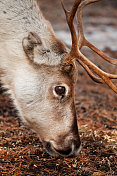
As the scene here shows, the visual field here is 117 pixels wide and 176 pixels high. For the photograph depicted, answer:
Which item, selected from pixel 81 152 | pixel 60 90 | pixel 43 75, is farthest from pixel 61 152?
pixel 43 75

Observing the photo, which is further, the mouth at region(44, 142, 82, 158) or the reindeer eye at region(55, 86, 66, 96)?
the reindeer eye at region(55, 86, 66, 96)

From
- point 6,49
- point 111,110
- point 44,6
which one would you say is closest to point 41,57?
point 6,49

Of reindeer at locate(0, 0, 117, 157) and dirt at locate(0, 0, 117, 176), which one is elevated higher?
→ reindeer at locate(0, 0, 117, 157)

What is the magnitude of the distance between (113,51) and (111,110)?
4.80 metres

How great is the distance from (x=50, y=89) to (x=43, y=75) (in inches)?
8.5

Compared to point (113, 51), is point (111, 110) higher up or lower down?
higher up

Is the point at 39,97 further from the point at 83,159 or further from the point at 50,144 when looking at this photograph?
the point at 83,159

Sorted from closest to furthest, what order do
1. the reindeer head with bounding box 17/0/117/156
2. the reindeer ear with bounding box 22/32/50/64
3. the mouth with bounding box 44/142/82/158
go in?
1. the mouth with bounding box 44/142/82/158
2. the reindeer head with bounding box 17/0/117/156
3. the reindeer ear with bounding box 22/32/50/64

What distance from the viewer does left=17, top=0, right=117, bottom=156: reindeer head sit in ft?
11.6

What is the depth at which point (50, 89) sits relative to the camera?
11.9 feet

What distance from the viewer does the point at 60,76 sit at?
364 centimetres

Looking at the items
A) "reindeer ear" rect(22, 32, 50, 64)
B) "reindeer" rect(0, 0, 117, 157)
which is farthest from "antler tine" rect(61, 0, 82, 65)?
"reindeer ear" rect(22, 32, 50, 64)

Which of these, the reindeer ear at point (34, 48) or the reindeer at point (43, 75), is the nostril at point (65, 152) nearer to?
the reindeer at point (43, 75)

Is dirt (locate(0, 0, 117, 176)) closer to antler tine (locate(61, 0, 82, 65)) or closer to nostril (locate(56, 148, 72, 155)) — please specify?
nostril (locate(56, 148, 72, 155))
